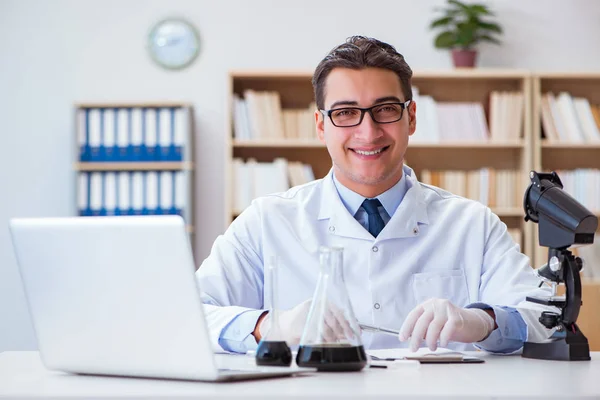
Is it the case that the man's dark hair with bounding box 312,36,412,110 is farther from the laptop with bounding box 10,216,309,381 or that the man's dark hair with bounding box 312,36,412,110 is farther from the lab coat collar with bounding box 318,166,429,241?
the laptop with bounding box 10,216,309,381

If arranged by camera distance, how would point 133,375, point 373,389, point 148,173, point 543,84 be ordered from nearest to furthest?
point 373,389 < point 133,375 < point 148,173 < point 543,84

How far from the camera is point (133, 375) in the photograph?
4.03ft

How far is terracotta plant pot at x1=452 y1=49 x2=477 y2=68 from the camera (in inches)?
179

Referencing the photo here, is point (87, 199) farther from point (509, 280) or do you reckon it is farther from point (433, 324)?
point (433, 324)

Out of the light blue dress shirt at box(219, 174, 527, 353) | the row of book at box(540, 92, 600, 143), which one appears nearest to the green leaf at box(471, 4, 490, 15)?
the row of book at box(540, 92, 600, 143)

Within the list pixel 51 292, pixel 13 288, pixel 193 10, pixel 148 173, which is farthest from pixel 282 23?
pixel 51 292

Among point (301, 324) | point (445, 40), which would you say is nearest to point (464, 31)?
point (445, 40)

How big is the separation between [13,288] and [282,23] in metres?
2.07

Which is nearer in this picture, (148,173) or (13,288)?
(148,173)

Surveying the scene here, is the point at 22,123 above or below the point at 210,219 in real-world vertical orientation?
above

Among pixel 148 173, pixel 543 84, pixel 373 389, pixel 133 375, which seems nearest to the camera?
pixel 373 389

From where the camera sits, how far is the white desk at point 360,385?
3.48ft

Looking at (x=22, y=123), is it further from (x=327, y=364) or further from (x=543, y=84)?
(x=327, y=364)

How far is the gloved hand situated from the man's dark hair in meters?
0.66
